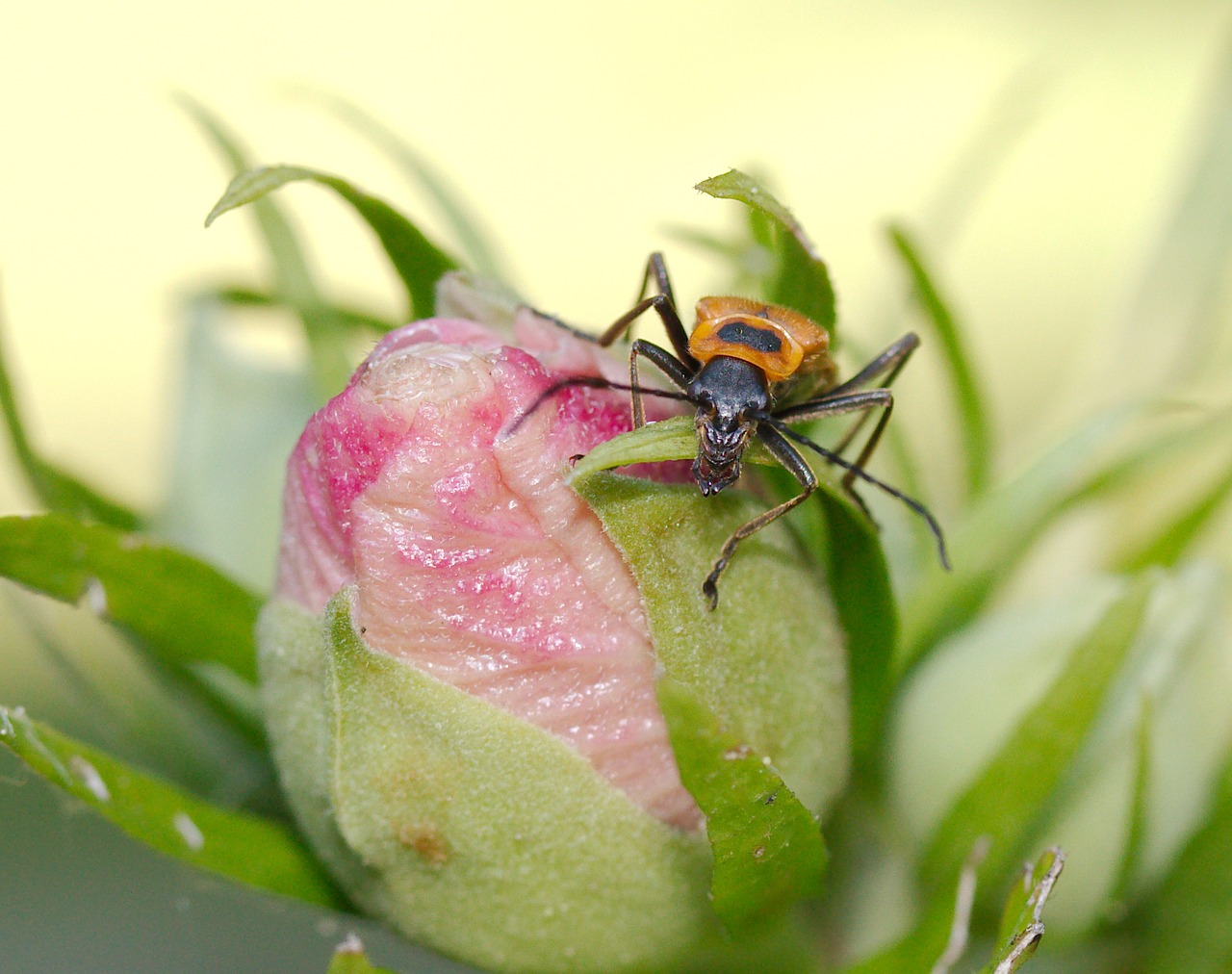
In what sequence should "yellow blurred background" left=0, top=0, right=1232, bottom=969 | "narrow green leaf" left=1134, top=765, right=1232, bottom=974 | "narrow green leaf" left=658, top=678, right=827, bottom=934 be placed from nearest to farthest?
"narrow green leaf" left=658, top=678, right=827, bottom=934
"narrow green leaf" left=1134, top=765, right=1232, bottom=974
"yellow blurred background" left=0, top=0, right=1232, bottom=969

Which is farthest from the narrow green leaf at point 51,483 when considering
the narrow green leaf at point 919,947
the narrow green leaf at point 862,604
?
the narrow green leaf at point 919,947

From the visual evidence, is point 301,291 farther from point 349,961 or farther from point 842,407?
point 349,961

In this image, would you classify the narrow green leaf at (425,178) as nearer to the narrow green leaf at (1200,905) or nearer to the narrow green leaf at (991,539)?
the narrow green leaf at (991,539)

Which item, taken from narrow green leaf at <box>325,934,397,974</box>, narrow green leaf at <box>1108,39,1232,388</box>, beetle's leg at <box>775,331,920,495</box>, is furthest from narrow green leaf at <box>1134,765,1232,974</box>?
narrow green leaf at <box>325,934,397,974</box>

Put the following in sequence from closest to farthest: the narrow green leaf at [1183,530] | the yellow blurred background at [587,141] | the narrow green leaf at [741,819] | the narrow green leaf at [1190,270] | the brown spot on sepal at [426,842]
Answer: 1. the narrow green leaf at [741,819]
2. the brown spot on sepal at [426,842]
3. the narrow green leaf at [1183,530]
4. the narrow green leaf at [1190,270]
5. the yellow blurred background at [587,141]

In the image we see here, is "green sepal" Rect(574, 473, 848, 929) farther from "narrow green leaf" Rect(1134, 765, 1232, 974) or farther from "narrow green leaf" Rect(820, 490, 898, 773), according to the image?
"narrow green leaf" Rect(1134, 765, 1232, 974)

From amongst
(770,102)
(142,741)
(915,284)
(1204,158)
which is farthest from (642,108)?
(142,741)

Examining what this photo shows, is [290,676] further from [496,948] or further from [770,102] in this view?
[770,102]
